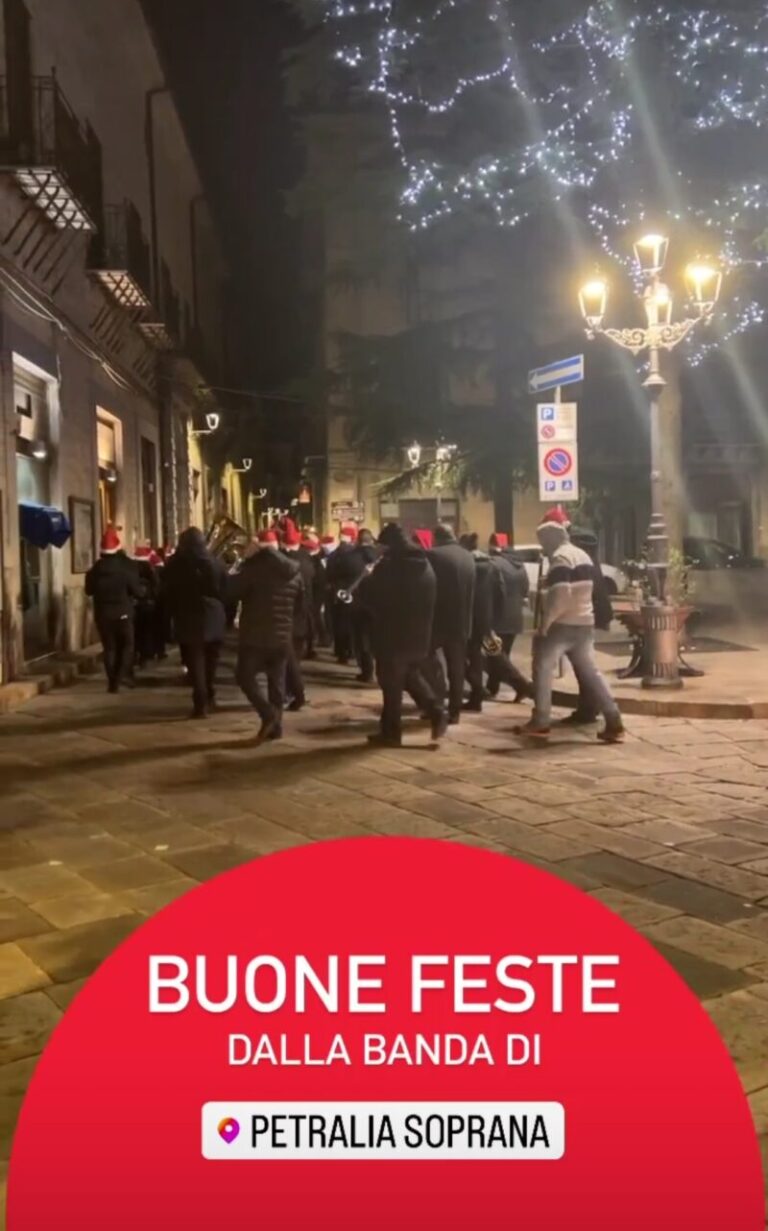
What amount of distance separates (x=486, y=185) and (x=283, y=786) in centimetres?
1428

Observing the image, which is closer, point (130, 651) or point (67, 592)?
point (130, 651)

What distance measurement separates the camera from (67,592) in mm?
15430

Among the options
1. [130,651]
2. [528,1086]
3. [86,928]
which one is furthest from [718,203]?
[528,1086]

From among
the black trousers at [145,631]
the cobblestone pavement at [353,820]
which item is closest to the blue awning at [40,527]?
the black trousers at [145,631]

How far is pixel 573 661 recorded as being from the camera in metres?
9.02

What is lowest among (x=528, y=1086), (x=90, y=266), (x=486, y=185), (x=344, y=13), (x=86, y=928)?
(x=86, y=928)

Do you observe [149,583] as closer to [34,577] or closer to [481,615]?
[34,577]

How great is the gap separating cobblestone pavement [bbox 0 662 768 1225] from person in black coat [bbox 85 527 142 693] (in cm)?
159

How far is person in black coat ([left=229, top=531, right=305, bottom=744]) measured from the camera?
8805 millimetres

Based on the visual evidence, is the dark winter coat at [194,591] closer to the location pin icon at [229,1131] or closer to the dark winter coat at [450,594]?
the dark winter coat at [450,594]

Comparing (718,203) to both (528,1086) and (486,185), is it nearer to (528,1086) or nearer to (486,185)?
(486,185)

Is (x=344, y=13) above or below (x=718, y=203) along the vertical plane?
above

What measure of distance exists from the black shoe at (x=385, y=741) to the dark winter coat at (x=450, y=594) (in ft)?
3.02

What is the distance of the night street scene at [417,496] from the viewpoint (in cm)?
624
